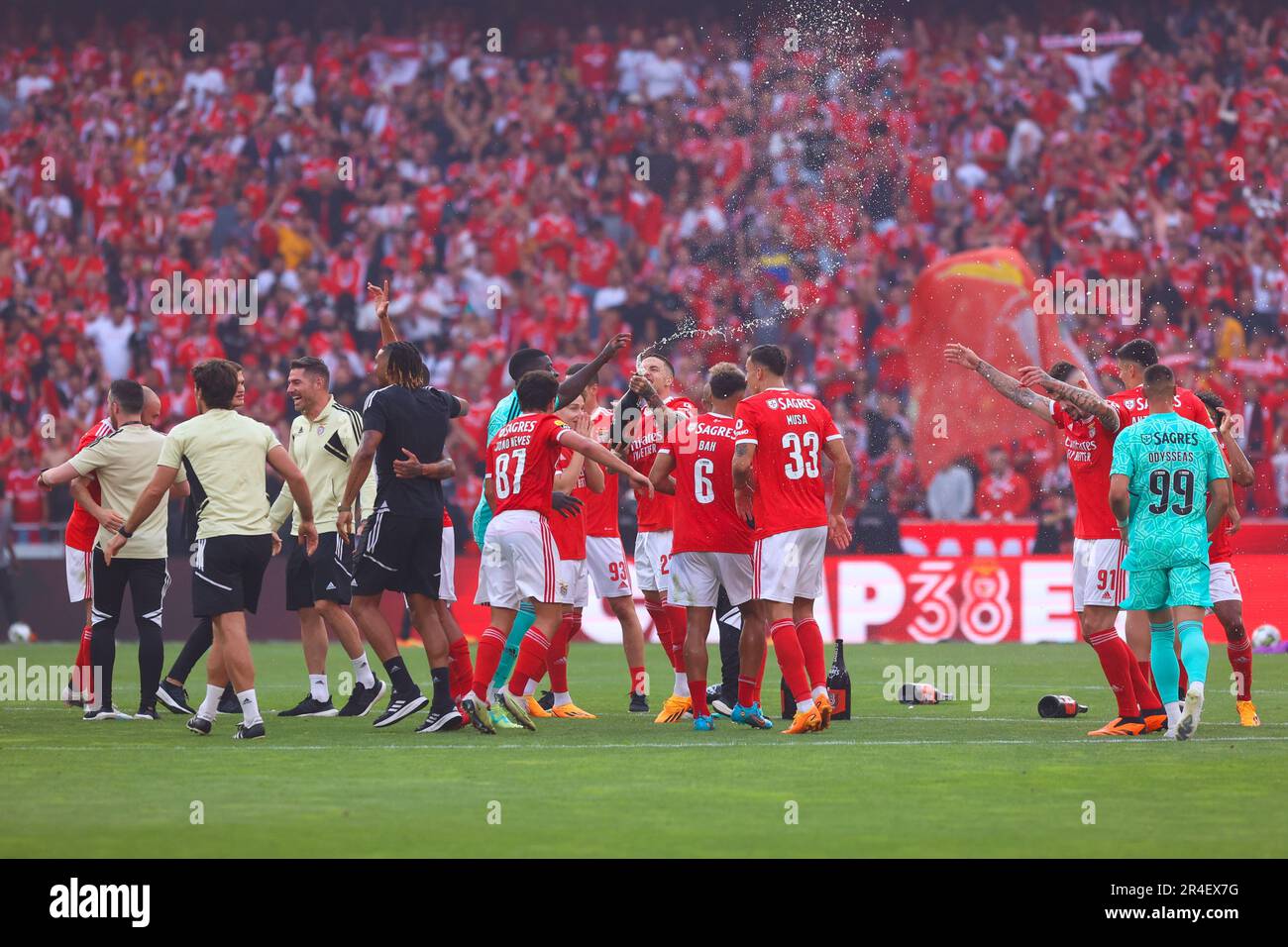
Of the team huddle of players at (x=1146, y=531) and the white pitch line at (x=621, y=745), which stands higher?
the team huddle of players at (x=1146, y=531)

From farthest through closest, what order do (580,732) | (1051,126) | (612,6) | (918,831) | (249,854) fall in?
(612,6) < (1051,126) < (580,732) < (918,831) < (249,854)

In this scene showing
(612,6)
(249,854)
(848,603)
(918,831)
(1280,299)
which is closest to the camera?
(249,854)

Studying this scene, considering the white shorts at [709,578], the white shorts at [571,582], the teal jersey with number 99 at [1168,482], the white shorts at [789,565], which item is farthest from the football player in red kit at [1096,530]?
the white shorts at [571,582]

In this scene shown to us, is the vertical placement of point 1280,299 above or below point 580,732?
above

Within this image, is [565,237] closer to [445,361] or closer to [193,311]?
[445,361]

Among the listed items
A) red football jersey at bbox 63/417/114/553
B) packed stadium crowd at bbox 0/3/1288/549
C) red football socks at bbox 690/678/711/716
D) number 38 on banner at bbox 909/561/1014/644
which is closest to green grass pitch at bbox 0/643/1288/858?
red football socks at bbox 690/678/711/716

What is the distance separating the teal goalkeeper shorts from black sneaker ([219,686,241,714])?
21.0 ft

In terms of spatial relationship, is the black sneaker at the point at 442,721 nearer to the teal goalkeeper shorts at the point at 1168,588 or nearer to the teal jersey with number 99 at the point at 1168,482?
the teal goalkeeper shorts at the point at 1168,588

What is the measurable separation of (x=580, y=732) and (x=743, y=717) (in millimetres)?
1086

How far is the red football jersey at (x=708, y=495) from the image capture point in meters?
11.5

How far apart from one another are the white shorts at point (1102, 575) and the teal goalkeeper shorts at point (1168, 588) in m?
0.18

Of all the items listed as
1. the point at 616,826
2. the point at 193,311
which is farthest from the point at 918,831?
the point at 193,311

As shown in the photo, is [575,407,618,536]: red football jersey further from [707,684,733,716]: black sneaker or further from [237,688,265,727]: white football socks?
[237,688,265,727]: white football socks

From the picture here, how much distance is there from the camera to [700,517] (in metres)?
11.5
